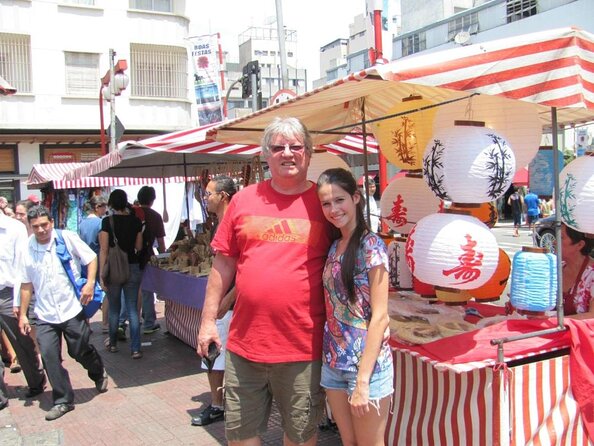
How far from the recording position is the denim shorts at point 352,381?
245 cm

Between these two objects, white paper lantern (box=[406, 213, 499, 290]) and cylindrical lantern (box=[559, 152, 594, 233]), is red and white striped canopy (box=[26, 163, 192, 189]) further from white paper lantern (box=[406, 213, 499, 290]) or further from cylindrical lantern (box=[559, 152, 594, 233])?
cylindrical lantern (box=[559, 152, 594, 233])

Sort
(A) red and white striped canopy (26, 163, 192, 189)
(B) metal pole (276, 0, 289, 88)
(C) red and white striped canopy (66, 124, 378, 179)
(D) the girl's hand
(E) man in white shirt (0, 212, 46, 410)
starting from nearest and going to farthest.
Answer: (D) the girl's hand → (E) man in white shirt (0, 212, 46, 410) → (C) red and white striped canopy (66, 124, 378, 179) → (A) red and white striped canopy (26, 163, 192, 189) → (B) metal pole (276, 0, 289, 88)

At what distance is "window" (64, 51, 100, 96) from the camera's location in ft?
64.0

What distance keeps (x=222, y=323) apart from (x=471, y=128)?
2169 mm

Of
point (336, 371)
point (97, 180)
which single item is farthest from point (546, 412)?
point (97, 180)

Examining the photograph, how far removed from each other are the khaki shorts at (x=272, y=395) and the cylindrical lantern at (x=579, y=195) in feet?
5.55

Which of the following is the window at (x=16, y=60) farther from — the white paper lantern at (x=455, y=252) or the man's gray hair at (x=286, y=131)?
the white paper lantern at (x=455, y=252)

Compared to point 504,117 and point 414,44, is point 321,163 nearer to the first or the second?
point 504,117

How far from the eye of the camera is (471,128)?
3053 mm

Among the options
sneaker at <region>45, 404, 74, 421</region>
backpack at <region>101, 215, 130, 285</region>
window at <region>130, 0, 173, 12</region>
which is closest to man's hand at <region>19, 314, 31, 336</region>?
sneaker at <region>45, 404, 74, 421</region>

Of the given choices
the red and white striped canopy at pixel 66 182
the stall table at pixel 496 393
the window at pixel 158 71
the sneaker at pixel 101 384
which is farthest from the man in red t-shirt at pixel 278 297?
the window at pixel 158 71

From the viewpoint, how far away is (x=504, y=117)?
3.45m

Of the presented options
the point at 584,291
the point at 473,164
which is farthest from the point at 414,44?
the point at 473,164

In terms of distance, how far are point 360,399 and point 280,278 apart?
610 mm
